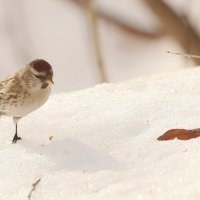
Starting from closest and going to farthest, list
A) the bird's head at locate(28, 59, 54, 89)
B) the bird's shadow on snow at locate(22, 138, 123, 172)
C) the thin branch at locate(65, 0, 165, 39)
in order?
the bird's shadow on snow at locate(22, 138, 123, 172), the bird's head at locate(28, 59, 54, 89), the thin branch at locate(65, 0, 165, 39)

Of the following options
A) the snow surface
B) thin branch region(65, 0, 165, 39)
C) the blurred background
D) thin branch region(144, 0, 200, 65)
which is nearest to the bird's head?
the snow surface

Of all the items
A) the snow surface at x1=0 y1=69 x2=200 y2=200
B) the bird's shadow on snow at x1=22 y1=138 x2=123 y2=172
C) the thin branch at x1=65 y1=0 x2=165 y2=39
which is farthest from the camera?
the thin branch at x1=65 y1=0 x2=165 y2=39

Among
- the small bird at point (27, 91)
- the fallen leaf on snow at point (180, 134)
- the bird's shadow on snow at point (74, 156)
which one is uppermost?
the small bird at point (27, 91)

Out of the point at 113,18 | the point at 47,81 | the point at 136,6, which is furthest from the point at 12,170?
the point at 136,6

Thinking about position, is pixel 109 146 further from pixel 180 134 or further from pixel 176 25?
pixel 176 25

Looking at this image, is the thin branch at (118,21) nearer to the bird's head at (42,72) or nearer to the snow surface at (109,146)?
the snow surface at (109,146)

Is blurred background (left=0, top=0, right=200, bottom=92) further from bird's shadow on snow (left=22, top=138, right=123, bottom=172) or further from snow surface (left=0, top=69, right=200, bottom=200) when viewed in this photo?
bird's shadow on snow (left=22, top=138, right=123, bottom=172)

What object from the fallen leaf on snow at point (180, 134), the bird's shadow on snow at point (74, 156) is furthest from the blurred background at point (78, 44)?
the fallen leaf on snow at point (180, 134)

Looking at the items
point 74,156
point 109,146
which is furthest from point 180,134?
point 74,156
